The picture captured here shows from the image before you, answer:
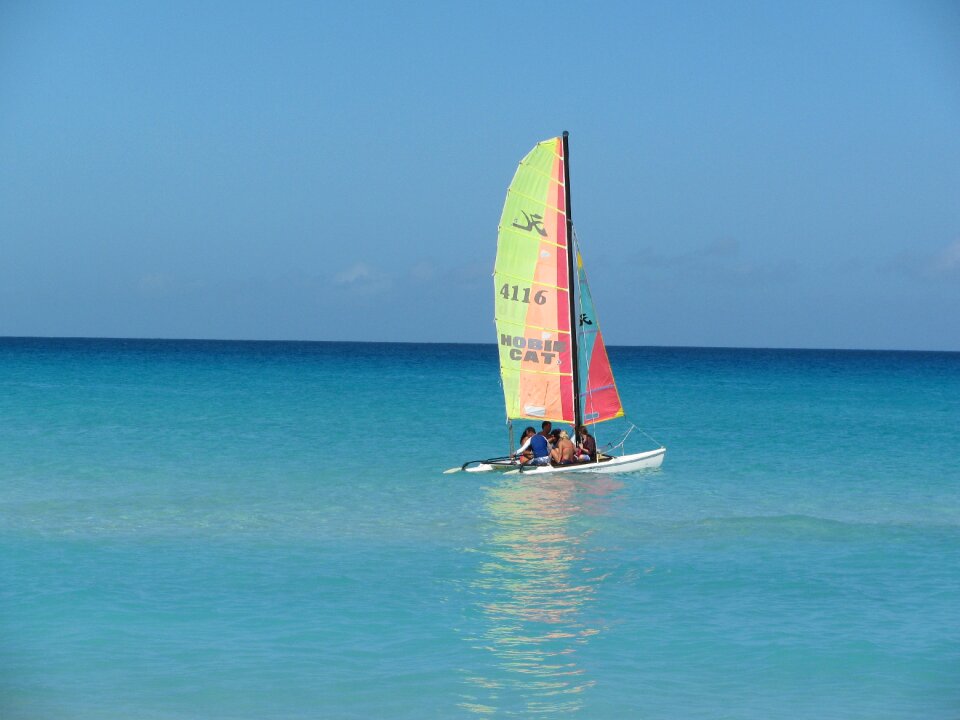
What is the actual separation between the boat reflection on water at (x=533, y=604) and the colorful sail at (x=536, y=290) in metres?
4.81

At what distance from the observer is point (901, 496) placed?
23.5 metres

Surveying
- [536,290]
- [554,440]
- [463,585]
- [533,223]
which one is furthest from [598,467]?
[463,585]

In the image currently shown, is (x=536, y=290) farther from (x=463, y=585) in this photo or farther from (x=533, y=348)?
(x=463, y=585)

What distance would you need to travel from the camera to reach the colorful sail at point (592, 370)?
26406 millimetres

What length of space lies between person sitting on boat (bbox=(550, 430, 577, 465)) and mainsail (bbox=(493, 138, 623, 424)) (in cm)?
132

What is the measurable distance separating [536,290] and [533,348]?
1.42 meters

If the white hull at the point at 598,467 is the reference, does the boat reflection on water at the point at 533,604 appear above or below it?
below

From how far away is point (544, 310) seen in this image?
2628 centimetres

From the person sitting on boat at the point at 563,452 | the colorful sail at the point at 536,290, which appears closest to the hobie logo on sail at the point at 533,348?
the colorful sail at the point at 536,290

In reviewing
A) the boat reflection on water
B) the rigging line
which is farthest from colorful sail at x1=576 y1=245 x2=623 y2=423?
the boat reflection on water

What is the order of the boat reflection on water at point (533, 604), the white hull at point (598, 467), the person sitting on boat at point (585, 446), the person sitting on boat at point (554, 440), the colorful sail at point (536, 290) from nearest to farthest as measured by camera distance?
the boat reflection on water at point (533, 604), the white hull at point (598, 467), the person sitting on boat at point (554, 440), the colorful sail at point (536, 290), the person sitting on boat at point (585, 446)

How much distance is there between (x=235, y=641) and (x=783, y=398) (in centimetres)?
5462

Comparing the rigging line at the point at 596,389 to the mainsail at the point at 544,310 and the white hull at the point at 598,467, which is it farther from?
the white hull at the point at 598,467

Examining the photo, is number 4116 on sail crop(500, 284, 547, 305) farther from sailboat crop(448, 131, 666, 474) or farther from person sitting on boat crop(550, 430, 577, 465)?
person sitting on boat crop(550, 430, 577, 465)
